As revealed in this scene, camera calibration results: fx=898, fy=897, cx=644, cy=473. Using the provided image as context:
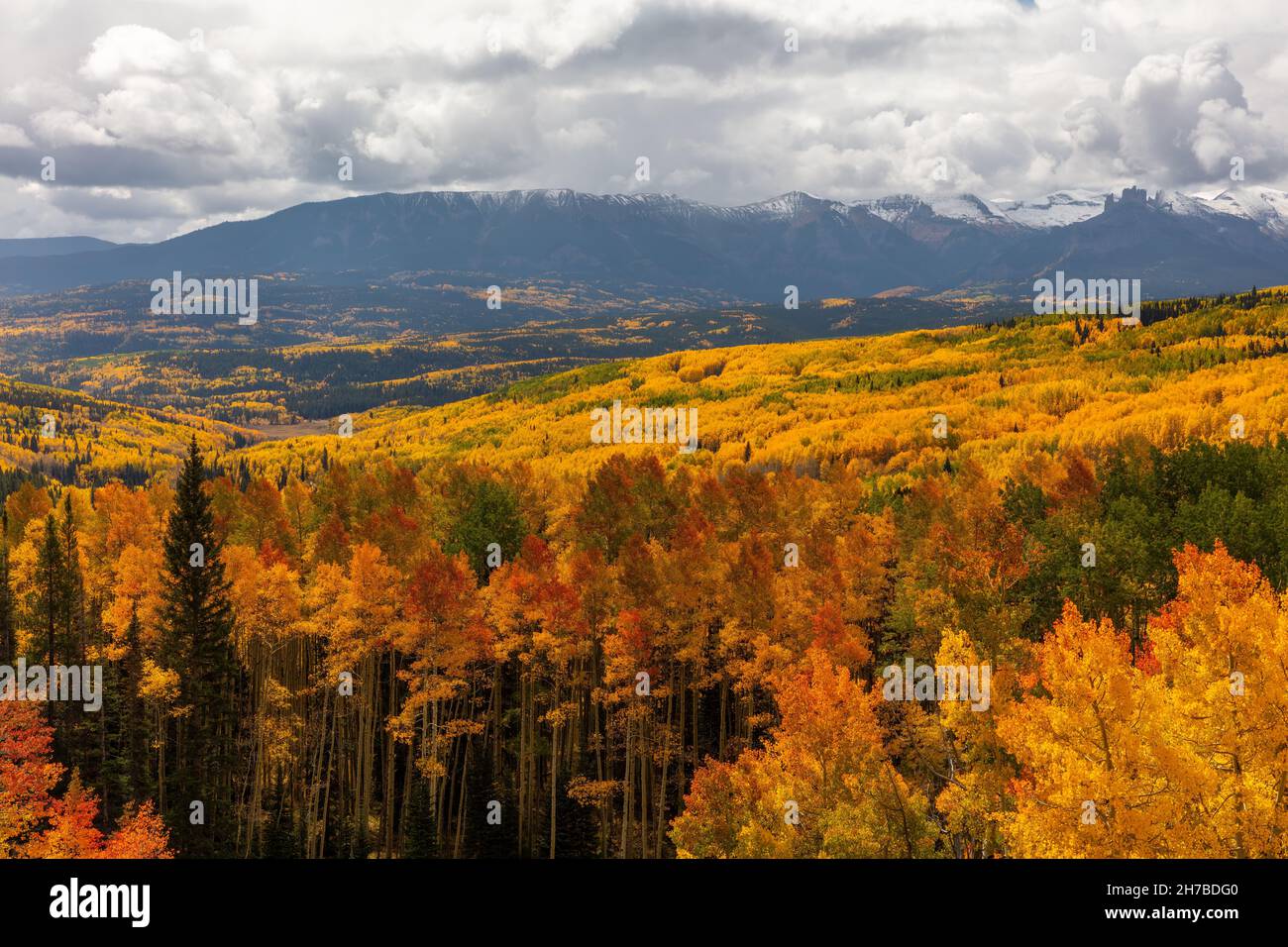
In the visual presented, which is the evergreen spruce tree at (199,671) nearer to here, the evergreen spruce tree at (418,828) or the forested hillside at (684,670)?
the forested hillside at (684,670)

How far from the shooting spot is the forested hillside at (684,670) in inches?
1169

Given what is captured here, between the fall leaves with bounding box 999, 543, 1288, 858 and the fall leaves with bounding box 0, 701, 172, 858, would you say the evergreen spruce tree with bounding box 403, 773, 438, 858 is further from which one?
the fall leaves with bounding box 999, 543, 1288, 858

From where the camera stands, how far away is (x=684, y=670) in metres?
67.9

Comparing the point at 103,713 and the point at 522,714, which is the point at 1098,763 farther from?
the point at 103,713

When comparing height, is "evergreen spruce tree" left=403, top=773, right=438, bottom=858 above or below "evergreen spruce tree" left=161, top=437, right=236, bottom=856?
below

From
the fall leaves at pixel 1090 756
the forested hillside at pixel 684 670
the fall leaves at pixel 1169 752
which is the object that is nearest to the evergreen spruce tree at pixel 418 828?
the forested hillside at pixel 684 670

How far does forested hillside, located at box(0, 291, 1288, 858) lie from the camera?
29.7 metres

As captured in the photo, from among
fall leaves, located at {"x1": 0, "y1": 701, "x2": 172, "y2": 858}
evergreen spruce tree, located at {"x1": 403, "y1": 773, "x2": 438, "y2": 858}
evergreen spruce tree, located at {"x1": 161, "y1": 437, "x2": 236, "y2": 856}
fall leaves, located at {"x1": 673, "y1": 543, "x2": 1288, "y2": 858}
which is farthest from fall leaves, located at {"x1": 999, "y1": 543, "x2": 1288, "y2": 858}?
evergreen spruce tree, located at {"x1": 161, "y1": 437, "x2": 236, "y2": 856}

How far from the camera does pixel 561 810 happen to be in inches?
2461

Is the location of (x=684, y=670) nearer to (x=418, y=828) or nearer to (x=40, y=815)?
(x=418, y=828)
